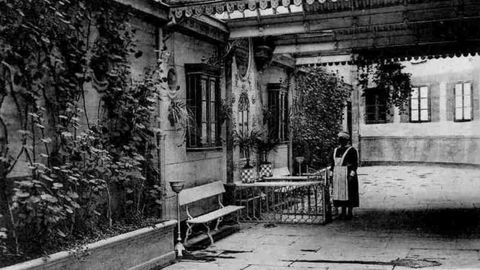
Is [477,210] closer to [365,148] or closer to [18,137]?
[18,137]

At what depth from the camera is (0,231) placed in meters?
5.52

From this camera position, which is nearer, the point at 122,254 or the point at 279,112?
the point at 122,254

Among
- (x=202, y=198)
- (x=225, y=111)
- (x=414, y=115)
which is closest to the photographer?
(x=202, y=198)

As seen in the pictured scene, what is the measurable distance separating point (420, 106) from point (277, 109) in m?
12.3

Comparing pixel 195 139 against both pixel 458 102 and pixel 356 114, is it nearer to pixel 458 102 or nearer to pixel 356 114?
pixel 356 114

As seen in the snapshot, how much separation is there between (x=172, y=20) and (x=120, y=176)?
274 cm

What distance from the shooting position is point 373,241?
918 cm

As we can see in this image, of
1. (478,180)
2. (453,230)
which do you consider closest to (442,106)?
(478,180)

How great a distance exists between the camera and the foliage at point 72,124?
19.5ft

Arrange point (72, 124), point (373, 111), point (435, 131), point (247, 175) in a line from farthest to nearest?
point (373, 111)
point (435, 131)
point (247, 175)
point (72, 124)

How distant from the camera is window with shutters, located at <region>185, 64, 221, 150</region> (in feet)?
32.6

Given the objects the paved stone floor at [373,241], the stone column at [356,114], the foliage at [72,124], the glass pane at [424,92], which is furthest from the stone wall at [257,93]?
the glass pane at [424,92]

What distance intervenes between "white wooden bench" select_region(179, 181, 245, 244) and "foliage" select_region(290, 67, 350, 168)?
581 centimetres

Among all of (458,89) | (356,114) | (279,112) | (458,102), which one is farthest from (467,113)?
(279,112)
